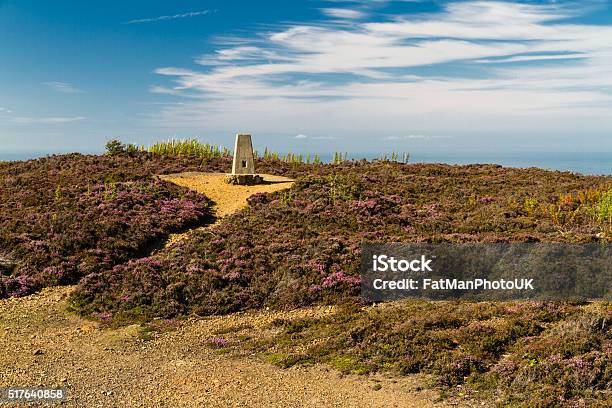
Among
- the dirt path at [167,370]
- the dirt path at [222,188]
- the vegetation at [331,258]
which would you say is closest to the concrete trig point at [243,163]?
the dirt path at [222,188]

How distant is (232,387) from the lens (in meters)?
13.1

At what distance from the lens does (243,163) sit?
38.0 m

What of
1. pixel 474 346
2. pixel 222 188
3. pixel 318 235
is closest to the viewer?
pixel 474 346

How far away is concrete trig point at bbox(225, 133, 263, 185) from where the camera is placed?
3750 centimetres

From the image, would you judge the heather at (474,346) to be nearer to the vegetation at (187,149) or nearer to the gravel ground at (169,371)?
the gravel ground at (169,371)

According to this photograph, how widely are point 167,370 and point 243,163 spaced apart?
24865mm

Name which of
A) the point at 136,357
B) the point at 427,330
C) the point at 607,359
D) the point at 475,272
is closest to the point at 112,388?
the point at 136,357

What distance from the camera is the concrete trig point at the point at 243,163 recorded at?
37.5 metres

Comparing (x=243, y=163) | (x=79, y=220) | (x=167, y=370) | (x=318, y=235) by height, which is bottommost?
(x=167, y=370)

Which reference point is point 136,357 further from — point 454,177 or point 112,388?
point 454,177

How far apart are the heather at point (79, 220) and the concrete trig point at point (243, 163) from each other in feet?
14.4

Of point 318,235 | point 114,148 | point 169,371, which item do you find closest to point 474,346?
point 169,371

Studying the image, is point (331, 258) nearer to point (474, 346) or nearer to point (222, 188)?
point (474, 346)

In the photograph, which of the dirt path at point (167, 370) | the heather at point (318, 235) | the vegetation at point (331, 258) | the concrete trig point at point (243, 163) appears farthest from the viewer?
the concrete trig point at point (243, 163)
